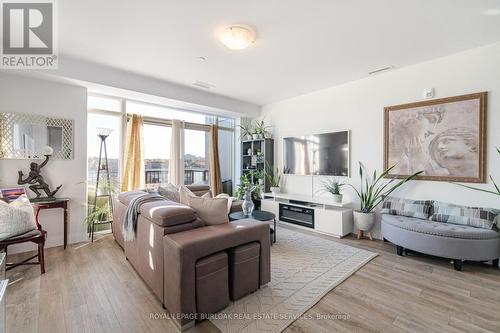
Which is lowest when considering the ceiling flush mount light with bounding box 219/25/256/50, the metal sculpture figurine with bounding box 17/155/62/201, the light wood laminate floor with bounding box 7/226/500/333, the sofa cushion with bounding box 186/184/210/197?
the light wood laminate floor with bounding box 7/226/500/333

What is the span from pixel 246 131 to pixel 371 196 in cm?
319

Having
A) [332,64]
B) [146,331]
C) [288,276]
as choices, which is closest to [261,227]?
[288,276]

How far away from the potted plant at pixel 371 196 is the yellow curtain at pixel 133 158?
155 inches

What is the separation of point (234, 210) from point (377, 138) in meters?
2.61

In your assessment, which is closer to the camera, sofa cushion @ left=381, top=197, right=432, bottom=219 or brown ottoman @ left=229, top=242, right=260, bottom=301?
brown ottoman @ left=229, top=242, right=260, bottom=301

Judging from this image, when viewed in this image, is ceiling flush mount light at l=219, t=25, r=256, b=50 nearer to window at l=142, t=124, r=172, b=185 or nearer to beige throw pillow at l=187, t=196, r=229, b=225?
beige throw pillow at l=187, t=196, r=229, b=225

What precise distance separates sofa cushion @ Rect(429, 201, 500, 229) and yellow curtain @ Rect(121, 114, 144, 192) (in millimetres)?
4736

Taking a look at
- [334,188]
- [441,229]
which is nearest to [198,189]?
[334,188]

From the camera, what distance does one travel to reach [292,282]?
225 cm

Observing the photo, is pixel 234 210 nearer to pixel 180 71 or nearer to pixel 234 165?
pixel 180 71

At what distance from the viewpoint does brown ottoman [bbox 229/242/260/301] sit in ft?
6.12

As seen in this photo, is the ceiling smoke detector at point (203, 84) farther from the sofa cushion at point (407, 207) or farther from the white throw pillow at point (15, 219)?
the sofa cushion at point (407, 207)

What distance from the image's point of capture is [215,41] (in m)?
2.62

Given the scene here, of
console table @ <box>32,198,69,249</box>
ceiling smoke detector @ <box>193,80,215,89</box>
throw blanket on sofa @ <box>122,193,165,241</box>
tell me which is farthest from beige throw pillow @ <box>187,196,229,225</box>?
ceiling smoke detector @ <box>193,80,215,89</box>
